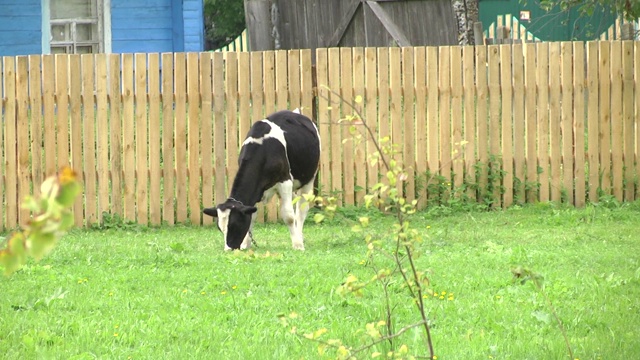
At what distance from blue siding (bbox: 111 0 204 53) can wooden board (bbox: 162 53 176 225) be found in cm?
674

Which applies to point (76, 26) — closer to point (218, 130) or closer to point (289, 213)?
point (218, 130)

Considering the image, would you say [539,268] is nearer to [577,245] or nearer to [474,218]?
[577,245]

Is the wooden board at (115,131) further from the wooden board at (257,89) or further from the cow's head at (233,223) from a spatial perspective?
the cow's head at (233,223)

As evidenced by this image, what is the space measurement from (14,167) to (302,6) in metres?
9.97

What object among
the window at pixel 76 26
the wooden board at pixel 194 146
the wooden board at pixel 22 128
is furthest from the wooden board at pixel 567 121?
the window at pixel 76 26

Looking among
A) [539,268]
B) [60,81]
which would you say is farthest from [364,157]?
[539,268]

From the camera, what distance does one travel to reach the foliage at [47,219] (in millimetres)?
1810

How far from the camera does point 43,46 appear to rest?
793 inches

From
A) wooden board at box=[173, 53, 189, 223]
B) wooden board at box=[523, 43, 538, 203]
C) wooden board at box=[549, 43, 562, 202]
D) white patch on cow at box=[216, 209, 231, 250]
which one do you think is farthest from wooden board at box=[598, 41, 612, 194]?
white patch on cow at box=[216, 209, 231, 250]

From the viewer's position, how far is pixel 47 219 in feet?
6.22

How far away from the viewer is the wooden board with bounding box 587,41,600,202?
1459 centimetres

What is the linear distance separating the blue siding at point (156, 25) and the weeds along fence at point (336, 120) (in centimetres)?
626

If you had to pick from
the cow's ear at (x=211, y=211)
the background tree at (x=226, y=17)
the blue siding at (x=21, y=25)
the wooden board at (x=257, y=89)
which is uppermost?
the background tree at (x=226, y=17)

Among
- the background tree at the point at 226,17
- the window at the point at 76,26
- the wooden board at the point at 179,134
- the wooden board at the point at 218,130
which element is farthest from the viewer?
the background tree at the point at 226,17
